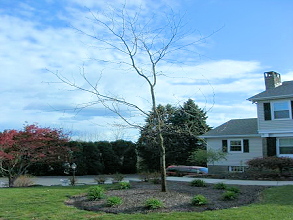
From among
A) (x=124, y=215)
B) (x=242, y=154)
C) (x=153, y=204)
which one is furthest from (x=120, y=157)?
(x=124, y=215)

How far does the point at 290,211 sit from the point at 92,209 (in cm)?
459

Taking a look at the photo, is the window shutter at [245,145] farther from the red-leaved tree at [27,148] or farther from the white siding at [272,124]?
the red-leaved tree at [27,148]

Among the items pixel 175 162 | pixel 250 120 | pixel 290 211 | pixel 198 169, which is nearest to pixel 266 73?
pixel 250 120

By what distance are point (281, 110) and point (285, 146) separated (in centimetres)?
236

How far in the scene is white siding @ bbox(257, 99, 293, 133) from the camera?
2022cm

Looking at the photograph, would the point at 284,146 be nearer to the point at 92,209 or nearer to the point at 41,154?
the point at 41,154

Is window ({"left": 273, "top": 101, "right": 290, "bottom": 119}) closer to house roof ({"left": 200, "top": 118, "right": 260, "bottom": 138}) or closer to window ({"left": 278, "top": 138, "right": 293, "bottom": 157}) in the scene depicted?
window ({"left": 278, "top": 138, "right": 293, "bottom": 157})

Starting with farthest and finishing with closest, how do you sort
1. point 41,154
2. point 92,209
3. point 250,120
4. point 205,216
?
point 250,120 < point 41,154 < point 92,209 < point 205,216

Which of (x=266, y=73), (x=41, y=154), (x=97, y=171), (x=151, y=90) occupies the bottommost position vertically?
(x=97, y=171)

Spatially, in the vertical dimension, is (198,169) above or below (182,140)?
below

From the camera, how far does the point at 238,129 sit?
2409 centimetres

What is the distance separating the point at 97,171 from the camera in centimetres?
2931

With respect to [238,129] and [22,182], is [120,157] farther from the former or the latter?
[22,182]

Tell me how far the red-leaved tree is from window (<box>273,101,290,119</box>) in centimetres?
1348
